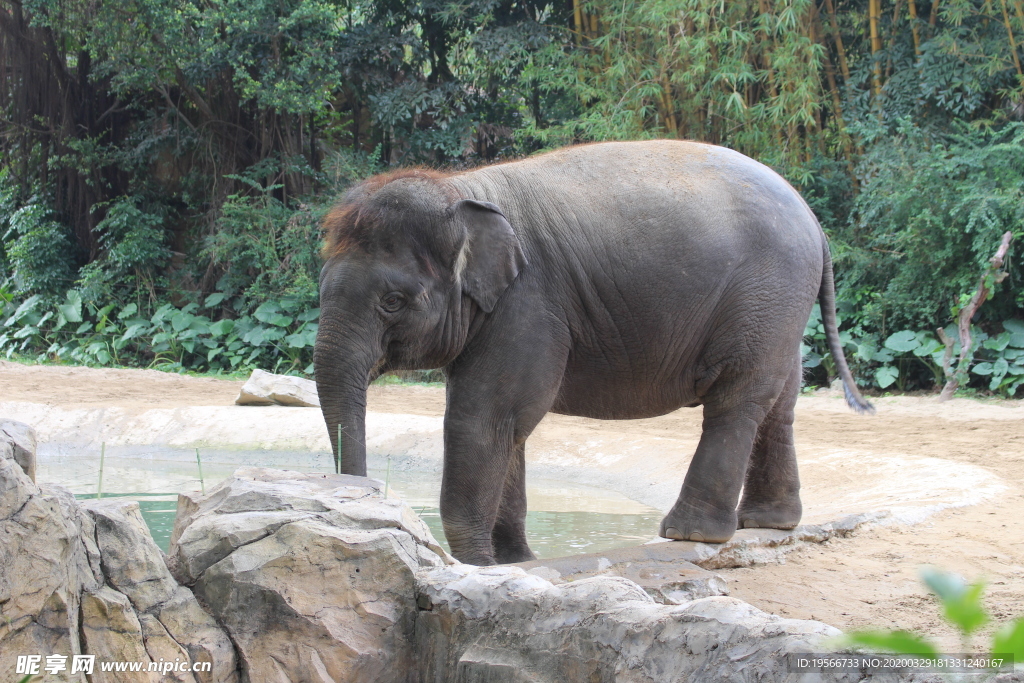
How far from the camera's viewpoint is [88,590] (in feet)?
8.09

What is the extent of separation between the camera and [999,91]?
1255 centimetres

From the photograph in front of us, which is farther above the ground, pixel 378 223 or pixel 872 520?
pixel 378 223

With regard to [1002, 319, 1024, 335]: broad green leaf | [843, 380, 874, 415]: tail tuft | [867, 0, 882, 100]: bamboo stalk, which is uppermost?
→ [867, 0, 882, 100]: bamboo stalk

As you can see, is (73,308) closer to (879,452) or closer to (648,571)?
(879,452)

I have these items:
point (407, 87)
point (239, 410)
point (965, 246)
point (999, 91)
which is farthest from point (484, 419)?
point (407, 87)

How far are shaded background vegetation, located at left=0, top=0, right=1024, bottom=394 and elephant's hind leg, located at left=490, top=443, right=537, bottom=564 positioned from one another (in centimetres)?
797

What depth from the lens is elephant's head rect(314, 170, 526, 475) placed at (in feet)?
12.9

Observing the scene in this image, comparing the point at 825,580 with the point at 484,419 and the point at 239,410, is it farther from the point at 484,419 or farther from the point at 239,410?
the point at 239,410

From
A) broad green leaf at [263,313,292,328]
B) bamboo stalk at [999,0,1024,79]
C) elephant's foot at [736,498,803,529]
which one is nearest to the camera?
elephant's foot at [736,498,803,529]

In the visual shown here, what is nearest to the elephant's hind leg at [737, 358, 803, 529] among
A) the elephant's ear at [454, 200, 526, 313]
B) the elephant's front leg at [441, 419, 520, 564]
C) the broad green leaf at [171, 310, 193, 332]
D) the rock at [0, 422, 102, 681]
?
the elephant's front leg at [441, 419, 520, 564]

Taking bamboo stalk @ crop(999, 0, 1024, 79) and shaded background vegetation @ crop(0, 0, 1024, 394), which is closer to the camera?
bamboo stalk @ crop(999, 0, 1024, 79)

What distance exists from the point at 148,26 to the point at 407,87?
162 inches

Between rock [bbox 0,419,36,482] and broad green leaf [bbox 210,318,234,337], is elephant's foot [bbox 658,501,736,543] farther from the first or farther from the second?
broad green leaf [bbox 210,318,234,337]

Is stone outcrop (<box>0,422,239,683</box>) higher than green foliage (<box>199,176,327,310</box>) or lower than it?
higher
